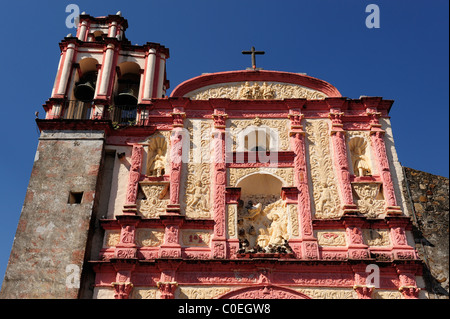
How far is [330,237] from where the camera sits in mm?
13695

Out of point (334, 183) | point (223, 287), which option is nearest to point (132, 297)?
point (223, 287)

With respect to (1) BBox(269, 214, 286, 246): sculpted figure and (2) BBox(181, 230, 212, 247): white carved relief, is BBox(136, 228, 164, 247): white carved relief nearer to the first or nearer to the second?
(2) BBox(181, 230, 212, 247): white carved relief

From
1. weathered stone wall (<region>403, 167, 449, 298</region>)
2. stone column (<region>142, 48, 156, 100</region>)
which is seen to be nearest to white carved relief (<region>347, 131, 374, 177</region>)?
weathered stone wall (<region>403, 167, 449, 298</region>)

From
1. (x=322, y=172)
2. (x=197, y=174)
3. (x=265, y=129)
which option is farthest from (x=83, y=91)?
(x=322, y=172)

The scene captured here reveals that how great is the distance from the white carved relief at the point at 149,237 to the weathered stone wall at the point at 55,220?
1.30 m

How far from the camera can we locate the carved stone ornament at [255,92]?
53.9ft

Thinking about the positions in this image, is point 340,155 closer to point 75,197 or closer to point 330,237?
point 330,237

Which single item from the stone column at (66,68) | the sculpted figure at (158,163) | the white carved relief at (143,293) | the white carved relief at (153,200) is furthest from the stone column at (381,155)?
the stone column at (66,68)

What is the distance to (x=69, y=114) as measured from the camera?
15977 mm

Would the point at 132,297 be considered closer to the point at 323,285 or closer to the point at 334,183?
the point at 323,285

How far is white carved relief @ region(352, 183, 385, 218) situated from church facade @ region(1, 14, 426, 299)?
3 cm

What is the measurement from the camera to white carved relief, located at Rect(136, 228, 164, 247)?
13.6 m
